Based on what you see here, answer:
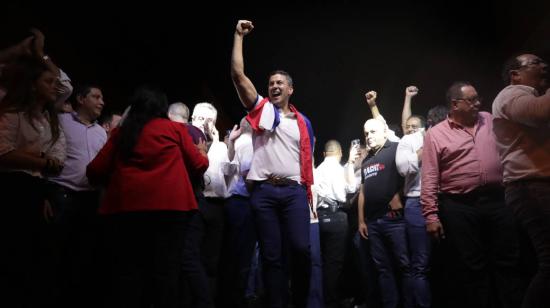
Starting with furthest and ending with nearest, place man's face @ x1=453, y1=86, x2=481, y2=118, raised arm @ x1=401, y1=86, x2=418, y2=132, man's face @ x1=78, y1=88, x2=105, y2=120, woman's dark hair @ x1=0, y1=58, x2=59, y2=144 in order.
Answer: raised arm @ x1=401, y1=86, x2=418, y2=132, man's face @ x1=78, y1=88, x2=105, y2=120, man's face @ x1=453, y1=86, x2=481, y2=118, woman's dark hair @ x1=0, y1=58, x2=59, y2=144

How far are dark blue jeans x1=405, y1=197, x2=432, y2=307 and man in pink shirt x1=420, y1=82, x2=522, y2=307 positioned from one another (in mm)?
554

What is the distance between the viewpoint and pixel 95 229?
10.8 feet

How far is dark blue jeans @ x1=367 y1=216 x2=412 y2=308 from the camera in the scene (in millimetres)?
3922

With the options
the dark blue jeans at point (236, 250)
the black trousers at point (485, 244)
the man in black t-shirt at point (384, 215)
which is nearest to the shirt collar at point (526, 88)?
the black trousers at point (485, 244)

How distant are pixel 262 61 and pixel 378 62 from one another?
219cm

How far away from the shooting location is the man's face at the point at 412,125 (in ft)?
15.5

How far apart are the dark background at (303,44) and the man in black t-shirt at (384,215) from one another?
1.72m

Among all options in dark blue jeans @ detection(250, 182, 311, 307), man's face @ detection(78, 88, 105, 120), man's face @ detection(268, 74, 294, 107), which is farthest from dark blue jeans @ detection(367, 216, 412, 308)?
man's face @ detection(78, 88, 105, 120)

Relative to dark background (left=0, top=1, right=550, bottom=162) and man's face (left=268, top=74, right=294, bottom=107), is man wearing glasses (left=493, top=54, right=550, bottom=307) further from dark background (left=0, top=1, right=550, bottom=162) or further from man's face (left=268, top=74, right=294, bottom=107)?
dark background (left=0, top=1, right=550, bottom=162)

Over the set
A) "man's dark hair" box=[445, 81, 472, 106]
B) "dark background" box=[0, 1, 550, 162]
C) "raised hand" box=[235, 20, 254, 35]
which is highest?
"dark background" box=[0, 1, 550, 162]

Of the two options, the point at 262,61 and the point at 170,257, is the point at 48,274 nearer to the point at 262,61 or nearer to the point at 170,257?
the point at 170,257

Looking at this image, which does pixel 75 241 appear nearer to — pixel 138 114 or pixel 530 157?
pixel 138 114

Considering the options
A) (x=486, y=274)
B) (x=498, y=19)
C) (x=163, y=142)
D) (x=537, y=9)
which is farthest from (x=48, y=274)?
(x=498, y=19)

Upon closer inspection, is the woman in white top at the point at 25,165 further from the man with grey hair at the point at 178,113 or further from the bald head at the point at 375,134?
the bald head at the point at 375,134
